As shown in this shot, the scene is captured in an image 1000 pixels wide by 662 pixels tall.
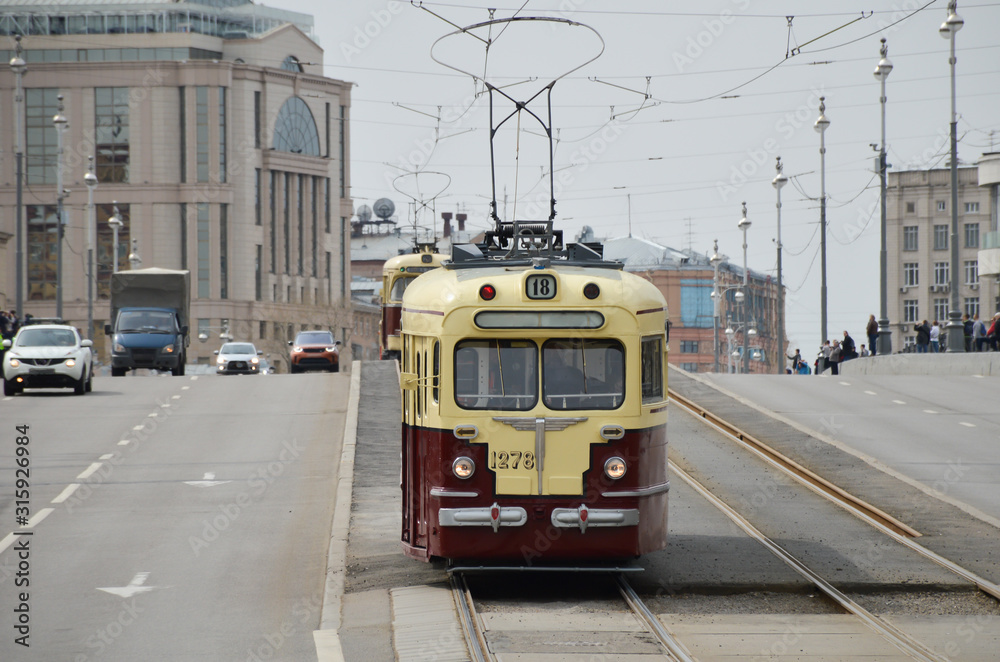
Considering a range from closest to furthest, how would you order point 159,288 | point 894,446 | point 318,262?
point 894,446, point 159,288, point 318,262

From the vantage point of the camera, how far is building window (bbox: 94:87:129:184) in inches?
4439

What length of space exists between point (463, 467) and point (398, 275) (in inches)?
878

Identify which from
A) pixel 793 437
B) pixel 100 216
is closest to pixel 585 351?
pixel 793 437

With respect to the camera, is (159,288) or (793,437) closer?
(793,437)

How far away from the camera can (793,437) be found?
22578 millimetres

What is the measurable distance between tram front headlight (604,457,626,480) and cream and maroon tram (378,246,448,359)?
820 inches

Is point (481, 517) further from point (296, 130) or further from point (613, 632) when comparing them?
point (296, 130)

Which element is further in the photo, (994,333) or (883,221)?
(883,221)

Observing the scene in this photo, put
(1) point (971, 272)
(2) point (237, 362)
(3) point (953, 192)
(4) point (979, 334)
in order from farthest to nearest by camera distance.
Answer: (1) point (971, 272)
(2) point (237, 362)
(4) point (979, 334)
(3) point (953, 192)

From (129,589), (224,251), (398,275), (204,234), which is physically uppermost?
(204,234)

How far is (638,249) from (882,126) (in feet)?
314

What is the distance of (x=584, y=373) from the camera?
11484mm

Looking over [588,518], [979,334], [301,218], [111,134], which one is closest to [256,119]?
[301,218]

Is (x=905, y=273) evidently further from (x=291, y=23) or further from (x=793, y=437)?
(x=793, y=437)
